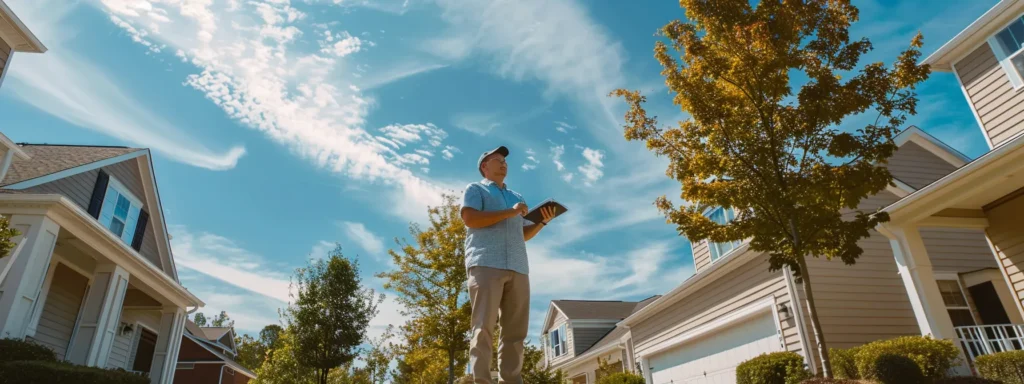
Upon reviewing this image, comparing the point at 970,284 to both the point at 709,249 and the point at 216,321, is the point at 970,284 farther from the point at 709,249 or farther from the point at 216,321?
the point at 216,321

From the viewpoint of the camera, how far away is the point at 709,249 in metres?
15.5

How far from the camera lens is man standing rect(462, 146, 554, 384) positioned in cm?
300

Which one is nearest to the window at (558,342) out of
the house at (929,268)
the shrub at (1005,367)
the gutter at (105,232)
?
the house at (929,268)

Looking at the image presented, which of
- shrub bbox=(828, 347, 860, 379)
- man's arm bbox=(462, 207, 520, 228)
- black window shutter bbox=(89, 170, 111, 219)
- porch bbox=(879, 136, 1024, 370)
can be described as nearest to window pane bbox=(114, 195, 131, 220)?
black window shutter bbox=(89, 170, 111, 219)

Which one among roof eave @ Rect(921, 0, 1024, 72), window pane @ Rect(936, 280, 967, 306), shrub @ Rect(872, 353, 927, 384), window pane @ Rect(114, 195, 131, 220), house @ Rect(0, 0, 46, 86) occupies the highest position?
house @ Rect(0, 0, 46, 86)

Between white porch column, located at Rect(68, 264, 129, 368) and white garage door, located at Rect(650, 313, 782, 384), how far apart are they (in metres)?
13.6

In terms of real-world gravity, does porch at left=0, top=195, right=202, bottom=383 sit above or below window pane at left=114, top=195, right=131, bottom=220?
below

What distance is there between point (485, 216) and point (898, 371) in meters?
4.85

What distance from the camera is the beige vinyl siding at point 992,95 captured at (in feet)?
31.8

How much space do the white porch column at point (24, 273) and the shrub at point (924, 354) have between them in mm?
13390

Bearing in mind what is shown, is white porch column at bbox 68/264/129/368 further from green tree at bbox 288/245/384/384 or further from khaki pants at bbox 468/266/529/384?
khaki pants at bbox 468/266/529/384

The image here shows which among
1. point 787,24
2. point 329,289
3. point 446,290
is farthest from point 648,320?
point 787,24

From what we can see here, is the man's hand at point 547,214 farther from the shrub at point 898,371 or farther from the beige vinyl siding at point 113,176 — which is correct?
the beige vinyl siding at point 113,176

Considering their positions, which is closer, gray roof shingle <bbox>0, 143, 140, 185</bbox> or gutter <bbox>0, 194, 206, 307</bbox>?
gutter <bbox>0, 194, 206, 307</bbox>
